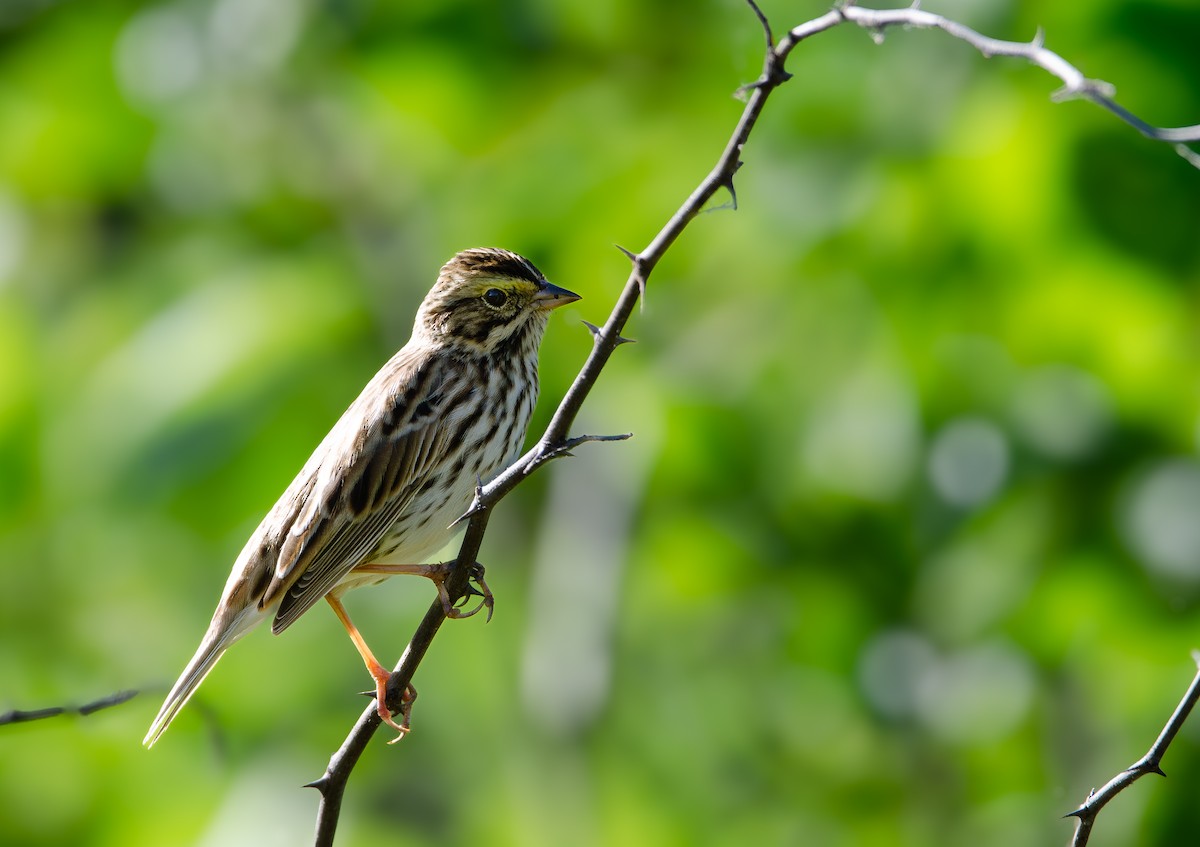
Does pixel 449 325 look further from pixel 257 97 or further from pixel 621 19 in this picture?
pixel 257 97

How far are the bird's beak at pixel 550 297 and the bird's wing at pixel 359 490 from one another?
17.9 inches

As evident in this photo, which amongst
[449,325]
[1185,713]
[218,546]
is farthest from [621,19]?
[1185,713]

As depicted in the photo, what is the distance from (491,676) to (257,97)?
3.07m

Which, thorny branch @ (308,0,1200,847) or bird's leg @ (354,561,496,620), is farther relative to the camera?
bird's leg @ (354,561,496,620)

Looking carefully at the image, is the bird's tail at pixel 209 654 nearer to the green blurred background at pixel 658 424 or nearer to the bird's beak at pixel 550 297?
the green blurred background at pixel 658 424

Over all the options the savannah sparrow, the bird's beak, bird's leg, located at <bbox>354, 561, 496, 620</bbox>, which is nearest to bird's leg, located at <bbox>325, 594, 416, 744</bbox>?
the savannah sparrow

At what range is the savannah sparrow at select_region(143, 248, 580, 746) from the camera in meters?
4.95

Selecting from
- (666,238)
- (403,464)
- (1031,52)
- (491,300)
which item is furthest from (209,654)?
(1031,52)

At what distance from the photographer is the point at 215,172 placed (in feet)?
20.9

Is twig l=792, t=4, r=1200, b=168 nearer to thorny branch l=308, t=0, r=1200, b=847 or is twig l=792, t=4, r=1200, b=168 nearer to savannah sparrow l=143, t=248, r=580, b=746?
thorny branch l=308, t=0, r=1200, b=847

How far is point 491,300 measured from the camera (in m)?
5.30

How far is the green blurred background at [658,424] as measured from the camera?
4.79 metres

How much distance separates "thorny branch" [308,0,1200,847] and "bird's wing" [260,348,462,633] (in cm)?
136

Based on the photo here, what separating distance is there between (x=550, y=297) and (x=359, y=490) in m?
0.95
